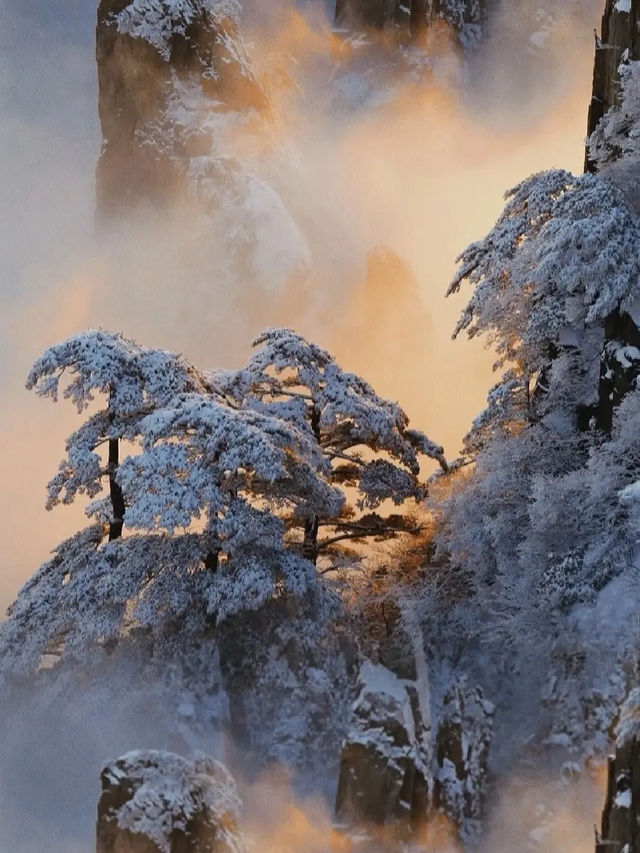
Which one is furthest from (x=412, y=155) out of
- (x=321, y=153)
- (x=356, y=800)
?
(x=356, y=800)

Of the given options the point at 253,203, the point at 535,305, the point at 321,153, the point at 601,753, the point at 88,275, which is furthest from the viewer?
the point at 321,153

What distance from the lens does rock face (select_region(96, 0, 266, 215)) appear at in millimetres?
60594

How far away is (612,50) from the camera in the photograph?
16.4 m

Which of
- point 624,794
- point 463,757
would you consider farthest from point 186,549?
point 624,794

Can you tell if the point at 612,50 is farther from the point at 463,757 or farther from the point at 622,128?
the point at 463,757

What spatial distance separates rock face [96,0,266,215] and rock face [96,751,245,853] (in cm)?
5344

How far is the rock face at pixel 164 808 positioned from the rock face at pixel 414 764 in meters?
1.55

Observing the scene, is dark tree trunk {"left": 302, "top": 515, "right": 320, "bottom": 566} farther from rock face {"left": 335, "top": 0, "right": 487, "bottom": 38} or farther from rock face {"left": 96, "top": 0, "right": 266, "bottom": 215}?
rock face {"left": 335, "top": 0, "right": 487, "bottom": 38}

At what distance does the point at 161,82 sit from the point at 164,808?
2188 inches

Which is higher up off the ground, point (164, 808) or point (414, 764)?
point (414, 764)

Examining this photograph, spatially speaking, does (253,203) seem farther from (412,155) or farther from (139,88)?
(412,155)

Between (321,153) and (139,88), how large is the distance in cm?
2470

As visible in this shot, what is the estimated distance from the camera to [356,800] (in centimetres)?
1291

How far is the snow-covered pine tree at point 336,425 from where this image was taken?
1634 centimetres
